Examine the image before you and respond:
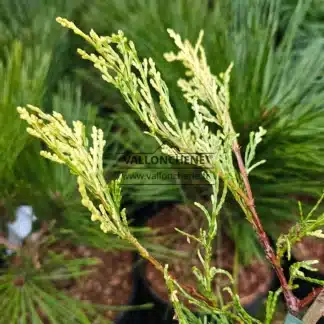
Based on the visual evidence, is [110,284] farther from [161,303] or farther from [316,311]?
[316,311]

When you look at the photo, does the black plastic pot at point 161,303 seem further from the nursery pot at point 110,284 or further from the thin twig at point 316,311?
the thin twig at point 316,311

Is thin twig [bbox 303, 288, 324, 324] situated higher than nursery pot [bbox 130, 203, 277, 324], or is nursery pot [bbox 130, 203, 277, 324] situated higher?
nursery pot [bbox 130, 203, 277, 324]

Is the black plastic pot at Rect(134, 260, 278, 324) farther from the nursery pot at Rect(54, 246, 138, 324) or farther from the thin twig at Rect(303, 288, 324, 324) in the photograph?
the thin twig at Rect(303, 288, 324, 324)

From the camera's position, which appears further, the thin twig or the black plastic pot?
the black plastic pot

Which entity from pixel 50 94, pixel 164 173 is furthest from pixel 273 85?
pixel 50 94

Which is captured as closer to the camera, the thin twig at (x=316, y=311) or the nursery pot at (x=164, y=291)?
the thin twig at (x=316, y=311)

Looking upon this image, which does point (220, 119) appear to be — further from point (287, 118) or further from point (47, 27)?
point (47, 27)

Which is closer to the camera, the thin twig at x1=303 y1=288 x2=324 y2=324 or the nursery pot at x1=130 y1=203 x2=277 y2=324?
the thin twig at x1=303 y1=288 x2=324 y2=324

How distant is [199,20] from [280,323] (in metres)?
0.44

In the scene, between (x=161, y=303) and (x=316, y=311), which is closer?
(x=316, y=311)

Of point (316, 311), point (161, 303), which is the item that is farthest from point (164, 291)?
point (316, 311)

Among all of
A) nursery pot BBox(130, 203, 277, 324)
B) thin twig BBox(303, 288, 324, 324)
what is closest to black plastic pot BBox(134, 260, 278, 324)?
nursery pot BBox(130, 203, 277, 324)

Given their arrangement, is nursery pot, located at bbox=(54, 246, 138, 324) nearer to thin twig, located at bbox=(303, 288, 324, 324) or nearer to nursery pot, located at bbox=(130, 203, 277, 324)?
nursery pot, located at bbox=(130, 203, 277, 324)

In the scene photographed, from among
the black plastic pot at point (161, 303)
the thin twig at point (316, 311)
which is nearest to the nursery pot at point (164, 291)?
the black plastic pot at point (161, 303)
